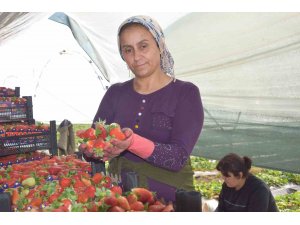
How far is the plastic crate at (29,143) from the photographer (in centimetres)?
269

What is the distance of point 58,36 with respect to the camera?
5637 mm

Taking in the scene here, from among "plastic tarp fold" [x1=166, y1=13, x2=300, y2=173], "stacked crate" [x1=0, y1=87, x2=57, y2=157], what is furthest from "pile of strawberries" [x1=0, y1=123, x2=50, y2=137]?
"plastic tarp fold" [x1=166, y1=13, x2=300, y2=173]

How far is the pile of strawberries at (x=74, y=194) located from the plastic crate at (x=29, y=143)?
1265mm

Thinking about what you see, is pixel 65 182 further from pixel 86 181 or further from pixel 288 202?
pixel 288 202

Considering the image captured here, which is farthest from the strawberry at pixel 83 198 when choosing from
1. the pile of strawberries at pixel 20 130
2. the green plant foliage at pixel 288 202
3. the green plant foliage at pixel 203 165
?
the green plant foliage at pixel 203 165

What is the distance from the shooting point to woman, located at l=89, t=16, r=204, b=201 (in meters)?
1.30

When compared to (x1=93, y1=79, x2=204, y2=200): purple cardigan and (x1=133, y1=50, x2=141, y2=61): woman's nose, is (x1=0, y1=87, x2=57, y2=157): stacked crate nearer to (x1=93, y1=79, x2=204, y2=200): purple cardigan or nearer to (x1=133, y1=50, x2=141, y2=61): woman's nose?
(x1=93, y1=79, x2=204, y2=200): purple cardigan

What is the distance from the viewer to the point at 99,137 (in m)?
1.30

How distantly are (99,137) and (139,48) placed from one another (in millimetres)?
353

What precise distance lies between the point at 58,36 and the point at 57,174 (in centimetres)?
446

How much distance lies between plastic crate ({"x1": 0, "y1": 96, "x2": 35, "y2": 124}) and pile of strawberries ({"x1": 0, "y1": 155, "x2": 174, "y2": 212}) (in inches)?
74.0

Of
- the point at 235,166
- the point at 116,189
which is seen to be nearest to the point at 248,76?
the point at 235,166

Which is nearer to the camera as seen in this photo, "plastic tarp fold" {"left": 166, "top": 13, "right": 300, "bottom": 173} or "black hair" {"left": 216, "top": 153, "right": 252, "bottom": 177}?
"black hair" {"left": 216, "top": 153, "right": 252, "bottom": 177}
